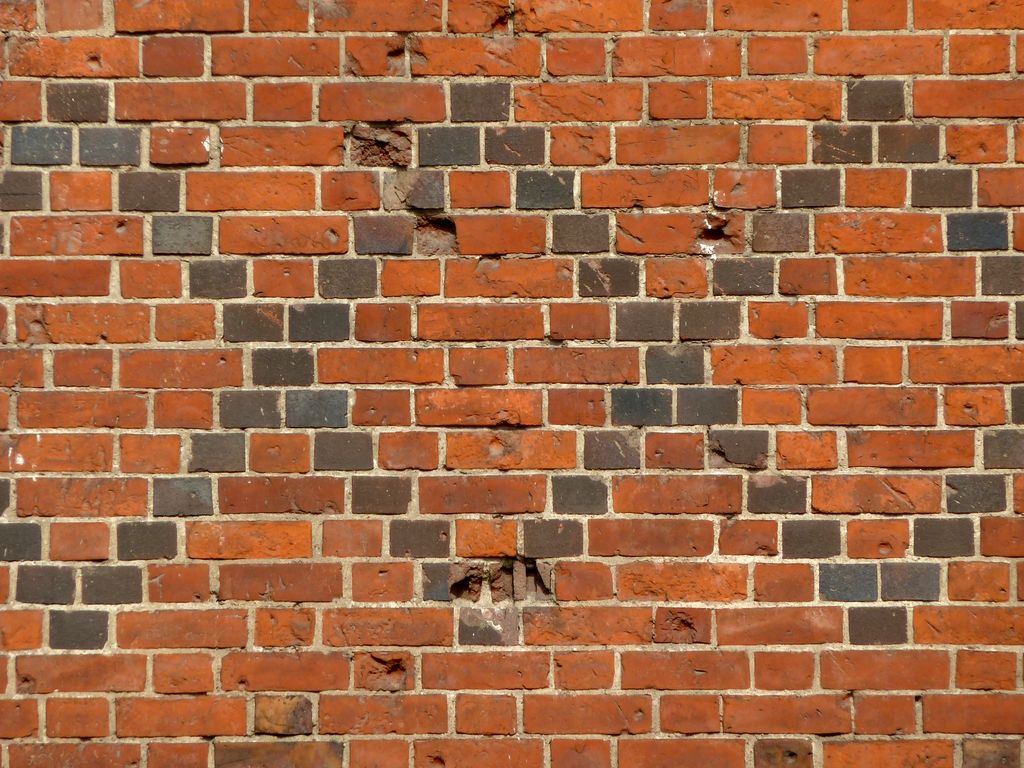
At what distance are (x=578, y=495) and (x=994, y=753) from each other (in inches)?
41.1

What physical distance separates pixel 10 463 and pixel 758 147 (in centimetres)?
176

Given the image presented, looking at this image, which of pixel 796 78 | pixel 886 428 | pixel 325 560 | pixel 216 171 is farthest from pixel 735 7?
pixel 325 560

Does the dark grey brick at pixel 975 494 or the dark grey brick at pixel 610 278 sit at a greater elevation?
the dark grey brick at pixel 610 278

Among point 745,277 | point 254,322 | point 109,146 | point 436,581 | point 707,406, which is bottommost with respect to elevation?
point 436,581

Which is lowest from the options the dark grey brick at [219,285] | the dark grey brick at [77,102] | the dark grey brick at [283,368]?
the dark grey brick at [283,368]

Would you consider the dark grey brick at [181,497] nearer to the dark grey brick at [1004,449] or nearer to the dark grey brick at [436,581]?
the dark grey brick at [436,581]

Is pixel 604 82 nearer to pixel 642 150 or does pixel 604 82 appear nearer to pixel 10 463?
pixel 642 150

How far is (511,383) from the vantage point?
76.5 inches

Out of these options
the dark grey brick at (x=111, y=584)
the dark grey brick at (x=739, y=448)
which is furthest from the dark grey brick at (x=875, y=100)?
the dark grey brick at (x=111, y=584)

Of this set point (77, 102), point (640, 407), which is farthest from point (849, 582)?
point (77, 102)

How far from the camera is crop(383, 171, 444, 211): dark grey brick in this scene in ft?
6.41

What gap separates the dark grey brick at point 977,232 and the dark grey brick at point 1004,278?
0.04 metres

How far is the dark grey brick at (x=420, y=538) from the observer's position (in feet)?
6.36

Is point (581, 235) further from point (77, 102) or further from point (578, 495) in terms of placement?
point (77, 102)
